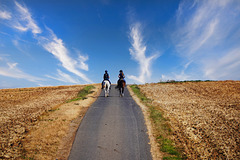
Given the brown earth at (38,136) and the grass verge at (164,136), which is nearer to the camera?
the brown earth at (38,136)

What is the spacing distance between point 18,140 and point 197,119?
12.9 m

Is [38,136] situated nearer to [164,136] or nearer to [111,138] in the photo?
[111,138]

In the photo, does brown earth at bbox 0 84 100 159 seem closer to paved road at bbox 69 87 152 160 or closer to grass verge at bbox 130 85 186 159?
paved road at bbox 69 87 152 160

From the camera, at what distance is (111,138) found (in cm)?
848

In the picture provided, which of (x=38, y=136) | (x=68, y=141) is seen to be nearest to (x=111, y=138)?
(x=68, y=141)

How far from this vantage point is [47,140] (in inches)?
322

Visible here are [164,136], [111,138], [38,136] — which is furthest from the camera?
[164,136]

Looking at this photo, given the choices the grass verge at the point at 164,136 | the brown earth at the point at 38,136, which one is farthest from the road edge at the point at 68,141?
the grass verge at the point at 164,136

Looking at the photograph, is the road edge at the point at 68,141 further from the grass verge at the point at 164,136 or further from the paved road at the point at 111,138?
the grass verge at the point at 164,136

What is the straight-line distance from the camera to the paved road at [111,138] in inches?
278

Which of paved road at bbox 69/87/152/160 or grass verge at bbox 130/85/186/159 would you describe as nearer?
paved road at bbox 69/87/152/160

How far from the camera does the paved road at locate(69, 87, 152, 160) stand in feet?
23.1

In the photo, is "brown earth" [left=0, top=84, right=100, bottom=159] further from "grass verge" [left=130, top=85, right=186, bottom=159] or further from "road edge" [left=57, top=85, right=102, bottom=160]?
"grass verge" [left=130, top=85, right=186, bottom=159]

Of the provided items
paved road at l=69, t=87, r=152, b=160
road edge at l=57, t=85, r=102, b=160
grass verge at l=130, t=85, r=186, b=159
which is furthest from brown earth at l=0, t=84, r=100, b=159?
grass verge at l=130, t=85, r=186, b=159
